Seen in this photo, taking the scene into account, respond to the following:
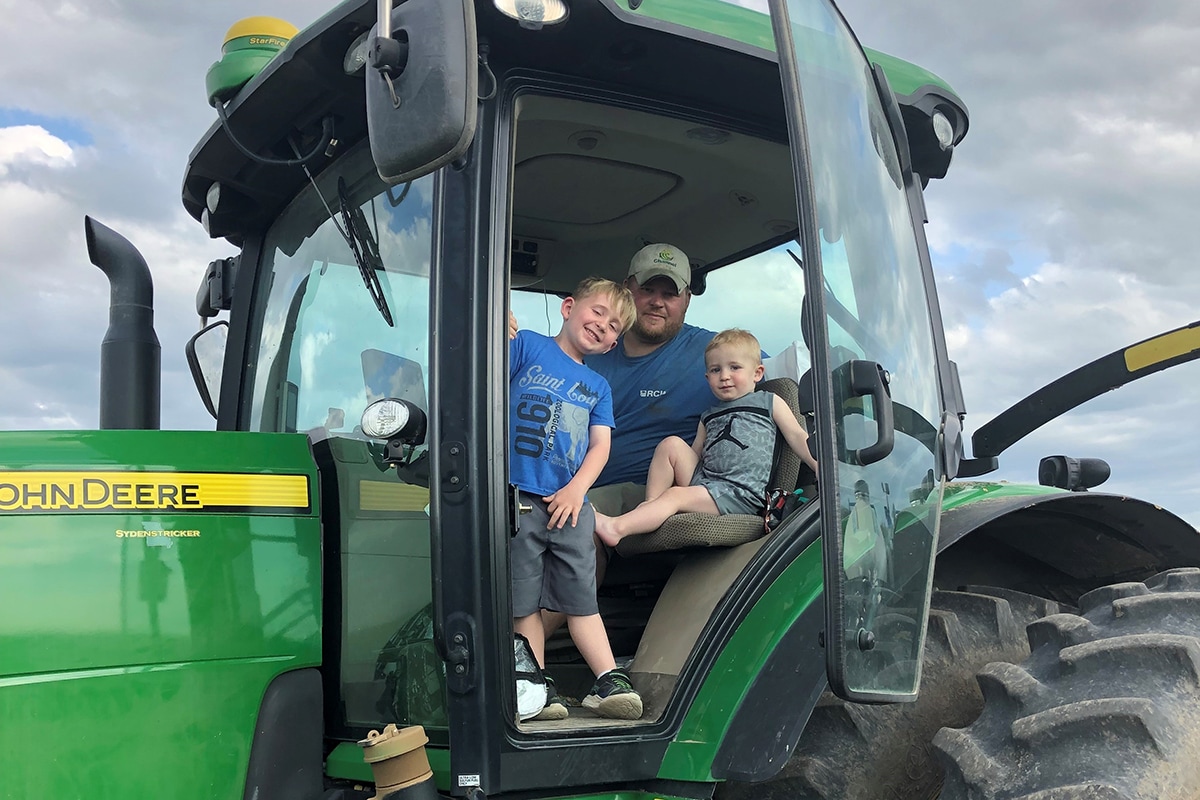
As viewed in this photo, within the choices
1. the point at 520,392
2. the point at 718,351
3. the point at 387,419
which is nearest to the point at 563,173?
the point at 718,351

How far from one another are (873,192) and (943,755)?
117 centimetres

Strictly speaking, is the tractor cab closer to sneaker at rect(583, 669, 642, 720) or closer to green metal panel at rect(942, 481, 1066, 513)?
sneaker at rect(583, 669, 642, 720)

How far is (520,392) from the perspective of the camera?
2426 millimetres

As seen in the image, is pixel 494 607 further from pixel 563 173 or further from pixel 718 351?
pixel 563 173

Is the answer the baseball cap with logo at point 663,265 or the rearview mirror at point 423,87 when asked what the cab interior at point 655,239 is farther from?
the rearview mirror at point 423,87

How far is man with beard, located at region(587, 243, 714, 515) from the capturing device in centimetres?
310

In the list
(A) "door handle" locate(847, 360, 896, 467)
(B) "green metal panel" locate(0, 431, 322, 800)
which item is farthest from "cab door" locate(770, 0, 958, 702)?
(B) "green metal panel" locate(0, 431, 322, 800)

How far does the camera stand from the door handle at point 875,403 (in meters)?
2.01

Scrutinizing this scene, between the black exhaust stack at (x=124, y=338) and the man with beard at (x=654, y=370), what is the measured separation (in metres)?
1.37

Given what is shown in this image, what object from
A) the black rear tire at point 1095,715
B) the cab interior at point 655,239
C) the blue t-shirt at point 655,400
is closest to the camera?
the black rear tire at point 1095,715

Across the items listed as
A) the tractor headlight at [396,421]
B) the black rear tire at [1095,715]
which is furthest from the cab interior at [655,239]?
the black rear tire at [1095,715]

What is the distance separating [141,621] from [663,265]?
1702 millimetres

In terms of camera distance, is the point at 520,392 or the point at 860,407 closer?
the point at 860,407

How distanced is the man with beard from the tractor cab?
35cm
